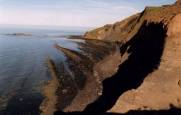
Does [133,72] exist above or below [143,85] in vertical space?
below

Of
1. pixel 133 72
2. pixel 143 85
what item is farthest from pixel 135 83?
pixel 133 72

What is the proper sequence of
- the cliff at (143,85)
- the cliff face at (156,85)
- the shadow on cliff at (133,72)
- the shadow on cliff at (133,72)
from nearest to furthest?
1. the cliff at (143,85)
2. the cliff face at (156,85)
3. the shadow on cliff at (133,72)
4. the shadow on cliff at (133,72)

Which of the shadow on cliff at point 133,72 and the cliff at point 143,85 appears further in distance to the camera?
the shadow on cliff at point 133,72

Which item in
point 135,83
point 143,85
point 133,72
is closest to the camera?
point 143,85

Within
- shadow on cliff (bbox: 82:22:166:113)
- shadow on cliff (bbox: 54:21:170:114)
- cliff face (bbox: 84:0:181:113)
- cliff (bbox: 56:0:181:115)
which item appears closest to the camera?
cliff (bbox: 56:0:181:115)

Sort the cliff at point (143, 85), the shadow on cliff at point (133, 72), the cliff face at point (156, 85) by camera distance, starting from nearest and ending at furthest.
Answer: the cliff at point (143, 85), the cliff face at point (156, 85), the shadow on cliff at point (133, 72)

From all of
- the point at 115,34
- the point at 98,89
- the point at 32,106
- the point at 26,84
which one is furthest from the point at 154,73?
the point at 115,34

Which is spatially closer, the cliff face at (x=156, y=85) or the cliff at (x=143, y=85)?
the cliff at (x=143, y=85)

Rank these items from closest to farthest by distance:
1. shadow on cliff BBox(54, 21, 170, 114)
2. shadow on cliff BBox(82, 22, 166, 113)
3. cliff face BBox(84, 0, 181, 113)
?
cliff face BBox(84, 0, 181, 113), shadow on cliff BBox(54, 21, 170, 114), shadow on cliff BBox(82, 22, 166, 113)

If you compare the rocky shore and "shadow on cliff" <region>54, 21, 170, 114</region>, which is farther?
"shadow on cliff" <region>54, 21, 170, 114</region>

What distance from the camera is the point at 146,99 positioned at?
30109mm

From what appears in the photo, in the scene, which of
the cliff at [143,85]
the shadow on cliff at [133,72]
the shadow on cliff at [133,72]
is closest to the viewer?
the cliff at [143,85]

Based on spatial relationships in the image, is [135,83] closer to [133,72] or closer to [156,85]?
[156,85]

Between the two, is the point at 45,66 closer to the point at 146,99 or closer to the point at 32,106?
the point at 32,106
